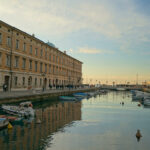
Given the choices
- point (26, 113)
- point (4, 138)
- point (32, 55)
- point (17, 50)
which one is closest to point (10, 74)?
point (17, 50)

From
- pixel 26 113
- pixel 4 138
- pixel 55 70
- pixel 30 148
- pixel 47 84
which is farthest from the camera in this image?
pixel 55 70

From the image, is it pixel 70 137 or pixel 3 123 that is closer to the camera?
pixel 70 137

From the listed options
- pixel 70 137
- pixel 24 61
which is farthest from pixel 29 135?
pixel 24 61

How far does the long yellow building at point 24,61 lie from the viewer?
40281mm

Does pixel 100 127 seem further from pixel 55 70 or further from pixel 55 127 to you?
pixel 55 70

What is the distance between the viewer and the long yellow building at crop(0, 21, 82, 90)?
40.3 meters

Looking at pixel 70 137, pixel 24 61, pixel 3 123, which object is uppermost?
pixel 24 61

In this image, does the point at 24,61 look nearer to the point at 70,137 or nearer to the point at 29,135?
the point at 29,135

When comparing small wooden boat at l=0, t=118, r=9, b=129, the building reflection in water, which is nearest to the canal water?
the building reflection in water

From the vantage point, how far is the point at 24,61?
157 ft

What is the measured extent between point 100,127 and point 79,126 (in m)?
2.20

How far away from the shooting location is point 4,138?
51.6 ft

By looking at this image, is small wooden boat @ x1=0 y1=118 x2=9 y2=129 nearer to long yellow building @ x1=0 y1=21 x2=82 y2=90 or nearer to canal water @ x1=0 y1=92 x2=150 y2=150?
canal water @ x1=0 y1=92 x2=150 y2=150

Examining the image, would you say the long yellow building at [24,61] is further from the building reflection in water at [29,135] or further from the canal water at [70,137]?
the canal water at [70,137]
